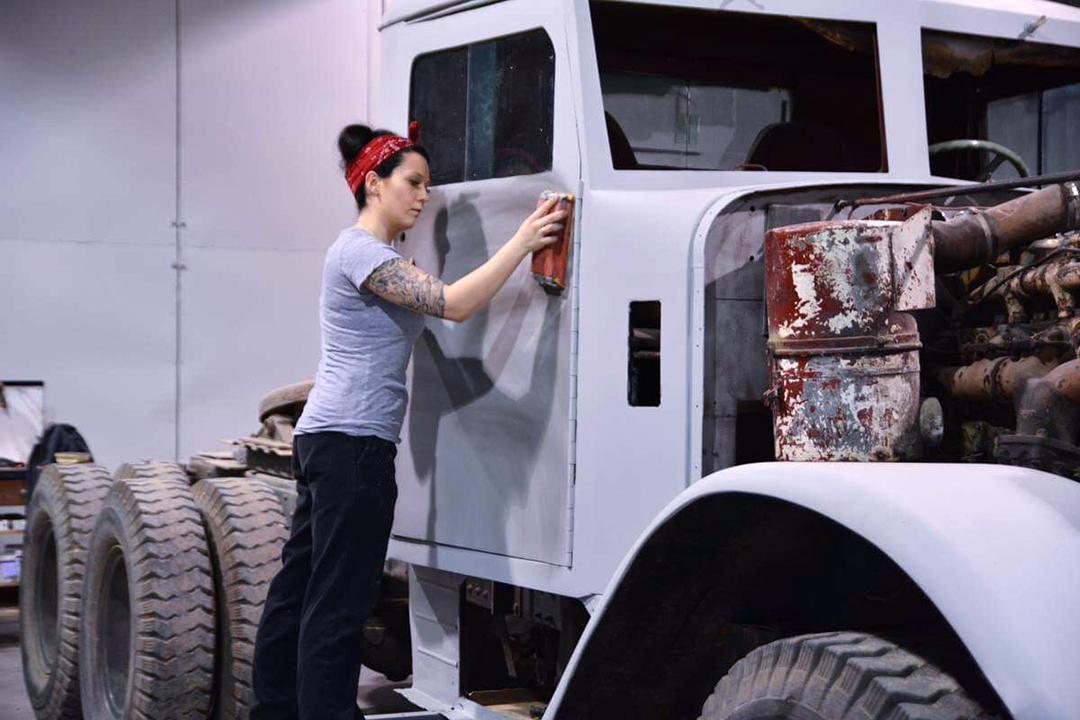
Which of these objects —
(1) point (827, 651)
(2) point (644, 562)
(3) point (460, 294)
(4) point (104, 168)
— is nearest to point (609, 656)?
(2) point (644, 562)

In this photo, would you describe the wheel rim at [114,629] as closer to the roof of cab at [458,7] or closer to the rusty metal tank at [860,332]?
the roof of cab at [458,7]

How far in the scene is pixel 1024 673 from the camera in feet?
6.82

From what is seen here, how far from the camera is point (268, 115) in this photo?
10258 mm

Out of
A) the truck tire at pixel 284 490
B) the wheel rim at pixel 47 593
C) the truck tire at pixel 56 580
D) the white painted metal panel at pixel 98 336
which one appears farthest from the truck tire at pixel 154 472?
the white painted metal panel at pixel 98 336

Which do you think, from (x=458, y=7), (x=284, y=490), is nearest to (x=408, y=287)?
(x=458, y=7)

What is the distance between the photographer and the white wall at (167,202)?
9594 millimetres

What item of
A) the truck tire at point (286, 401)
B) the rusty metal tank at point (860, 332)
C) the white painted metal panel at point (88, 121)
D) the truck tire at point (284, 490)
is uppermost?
the white painted metal panel at point (88, 121)

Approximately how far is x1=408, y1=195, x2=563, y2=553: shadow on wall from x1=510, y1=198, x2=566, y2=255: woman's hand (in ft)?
0.54

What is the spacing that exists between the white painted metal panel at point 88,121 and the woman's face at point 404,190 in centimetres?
629

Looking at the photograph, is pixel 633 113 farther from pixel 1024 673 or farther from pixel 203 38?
pixel 203 38

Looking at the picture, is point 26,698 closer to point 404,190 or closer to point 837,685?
point 404,190

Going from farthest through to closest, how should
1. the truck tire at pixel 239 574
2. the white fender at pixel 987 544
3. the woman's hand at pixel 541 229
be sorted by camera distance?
the truck tire at pixel 239 574 → the woman's hand at pixel 541 229 → the white fender at pixel 987 544

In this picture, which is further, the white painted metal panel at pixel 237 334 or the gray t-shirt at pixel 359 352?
the white painted metal panel at pixel 237 334

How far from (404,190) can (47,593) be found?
130 inches
